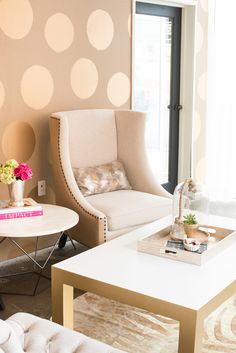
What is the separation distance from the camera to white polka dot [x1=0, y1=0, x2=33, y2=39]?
3.54 metres

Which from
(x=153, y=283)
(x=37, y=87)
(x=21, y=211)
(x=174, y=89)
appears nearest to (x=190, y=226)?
(x=153, y=283)

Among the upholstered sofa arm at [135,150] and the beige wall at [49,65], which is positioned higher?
the beige wall at [49,65]

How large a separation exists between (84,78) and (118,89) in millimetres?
430

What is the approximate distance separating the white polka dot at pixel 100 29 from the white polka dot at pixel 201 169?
183 centimetres

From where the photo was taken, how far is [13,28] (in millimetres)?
3604

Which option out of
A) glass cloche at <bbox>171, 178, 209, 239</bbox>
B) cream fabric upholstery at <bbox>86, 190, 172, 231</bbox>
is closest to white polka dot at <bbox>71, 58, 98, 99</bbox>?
cream fabric upholstery at <bbox>86, 190, 172, 231</bbox>

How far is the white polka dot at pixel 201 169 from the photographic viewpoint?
18.5 feet

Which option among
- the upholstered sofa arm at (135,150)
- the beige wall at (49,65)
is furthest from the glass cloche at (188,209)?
the beige wall at (49,65)

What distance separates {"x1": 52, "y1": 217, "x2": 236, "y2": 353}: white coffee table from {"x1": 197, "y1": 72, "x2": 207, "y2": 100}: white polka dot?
9.60 ft

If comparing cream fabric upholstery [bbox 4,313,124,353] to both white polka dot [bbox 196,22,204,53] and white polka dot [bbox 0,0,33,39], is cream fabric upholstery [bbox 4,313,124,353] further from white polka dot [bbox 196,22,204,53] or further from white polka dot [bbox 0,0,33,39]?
white polka dot [bbox 196,22,204,53]

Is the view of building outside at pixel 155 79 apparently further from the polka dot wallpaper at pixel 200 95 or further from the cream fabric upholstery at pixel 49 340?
the cream fabric upholstery at pixel 49 340

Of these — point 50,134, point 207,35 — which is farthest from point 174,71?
point 50,134

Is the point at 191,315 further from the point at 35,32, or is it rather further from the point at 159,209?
the point at 35,32

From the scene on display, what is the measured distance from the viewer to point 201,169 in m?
5.68
